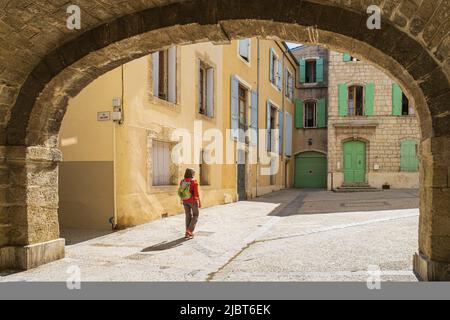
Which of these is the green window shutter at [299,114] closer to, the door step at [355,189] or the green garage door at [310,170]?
the green garage door at [310,170]

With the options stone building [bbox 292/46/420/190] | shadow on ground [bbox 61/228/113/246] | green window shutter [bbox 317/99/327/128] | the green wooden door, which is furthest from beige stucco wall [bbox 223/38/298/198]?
shadow on ground [bbox 61/228/113/246]

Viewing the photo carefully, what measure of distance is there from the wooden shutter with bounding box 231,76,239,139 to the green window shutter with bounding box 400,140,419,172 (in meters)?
9.74

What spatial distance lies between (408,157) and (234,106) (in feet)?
33.9

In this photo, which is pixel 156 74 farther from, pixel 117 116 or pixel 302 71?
pixel 302 71

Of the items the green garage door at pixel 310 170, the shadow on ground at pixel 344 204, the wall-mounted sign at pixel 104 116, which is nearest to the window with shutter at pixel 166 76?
the wall-mounted sign at pixel 104 116

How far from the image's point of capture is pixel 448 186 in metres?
3.36

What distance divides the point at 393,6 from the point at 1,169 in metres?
4.74

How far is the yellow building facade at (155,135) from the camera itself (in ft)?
23.9

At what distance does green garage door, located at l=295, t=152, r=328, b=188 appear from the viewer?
70.3ft

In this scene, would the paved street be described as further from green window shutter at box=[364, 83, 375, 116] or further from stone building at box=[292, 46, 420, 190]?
green window shutter at box=[364, 83, 375, 116]

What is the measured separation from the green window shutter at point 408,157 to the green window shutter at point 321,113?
4755 mm

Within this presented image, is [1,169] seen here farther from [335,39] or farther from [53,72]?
[335,39]

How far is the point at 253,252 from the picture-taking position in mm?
5203

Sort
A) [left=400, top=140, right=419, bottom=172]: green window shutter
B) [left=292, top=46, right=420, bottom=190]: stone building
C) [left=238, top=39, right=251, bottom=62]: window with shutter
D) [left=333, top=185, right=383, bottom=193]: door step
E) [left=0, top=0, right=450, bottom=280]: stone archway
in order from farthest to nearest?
[left=292, top=46, right=420, bottom=190]: stone building → [left=400, top=140, right=419, bottom=172]: green window shutter → [left=333, top=185, right=383, bottom=193]: door step → [left=238, top=39, right=251, bottom=62]: window with shutter → [left=0, top=0, right=450, bottom=280]: stone archway
